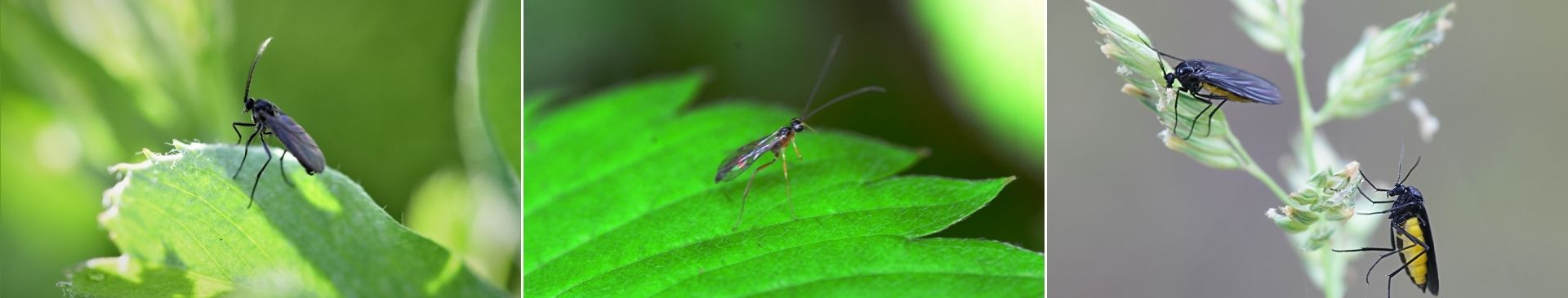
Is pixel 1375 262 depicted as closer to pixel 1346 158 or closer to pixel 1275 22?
pixel 1346 158

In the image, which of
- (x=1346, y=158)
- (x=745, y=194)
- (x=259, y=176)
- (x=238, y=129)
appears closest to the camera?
A: (x=259, y=176)

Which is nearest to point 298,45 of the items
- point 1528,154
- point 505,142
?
point 505,142

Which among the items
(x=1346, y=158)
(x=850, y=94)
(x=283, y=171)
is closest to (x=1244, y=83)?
(x=1346, y=158)

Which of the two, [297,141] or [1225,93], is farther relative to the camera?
[1225,93]

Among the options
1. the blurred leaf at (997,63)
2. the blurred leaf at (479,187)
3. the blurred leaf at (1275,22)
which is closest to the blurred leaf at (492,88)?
the blurred leaf at (479,187)

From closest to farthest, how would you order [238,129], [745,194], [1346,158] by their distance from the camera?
[238,129], [745,194], [1346,158]

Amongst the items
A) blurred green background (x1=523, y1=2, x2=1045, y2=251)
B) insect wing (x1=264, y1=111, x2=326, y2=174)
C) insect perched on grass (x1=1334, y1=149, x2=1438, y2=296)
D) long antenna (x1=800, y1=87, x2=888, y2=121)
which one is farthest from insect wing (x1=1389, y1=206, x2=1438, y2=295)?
insect wing (x1=264, y1=111, x2=326, y2=174)

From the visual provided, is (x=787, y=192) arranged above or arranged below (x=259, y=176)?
below
